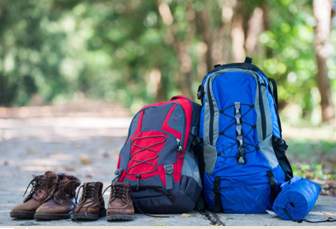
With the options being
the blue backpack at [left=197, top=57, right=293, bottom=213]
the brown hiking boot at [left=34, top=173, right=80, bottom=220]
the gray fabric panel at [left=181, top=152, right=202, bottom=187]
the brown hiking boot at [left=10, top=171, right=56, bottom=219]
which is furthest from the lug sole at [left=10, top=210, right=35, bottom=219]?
the blue backpack at [left=197, top=57, right=293, bottom=213]

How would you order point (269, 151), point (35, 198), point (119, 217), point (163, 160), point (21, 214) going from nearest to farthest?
point (119, 217) < point (21, 214) < point (35, 198) < point (163, 160) < point (269, 151)

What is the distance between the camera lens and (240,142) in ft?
13.5

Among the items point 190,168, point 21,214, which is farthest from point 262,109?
point 21,214

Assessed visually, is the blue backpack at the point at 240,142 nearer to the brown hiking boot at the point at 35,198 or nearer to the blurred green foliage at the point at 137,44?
the brown hiking boot at the point at 35,198

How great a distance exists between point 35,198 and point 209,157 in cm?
148

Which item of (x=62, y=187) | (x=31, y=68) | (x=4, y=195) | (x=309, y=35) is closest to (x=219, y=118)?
(x=62, y=187)

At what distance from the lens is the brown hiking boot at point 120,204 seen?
144 inches

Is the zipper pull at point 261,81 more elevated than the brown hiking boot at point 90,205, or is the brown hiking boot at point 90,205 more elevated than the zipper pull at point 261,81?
the zipper pull at point 261,81

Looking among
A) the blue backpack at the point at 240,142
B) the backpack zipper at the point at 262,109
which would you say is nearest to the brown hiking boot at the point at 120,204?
the blue backpack at the point at 240,142

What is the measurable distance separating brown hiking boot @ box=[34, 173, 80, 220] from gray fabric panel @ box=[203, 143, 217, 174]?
110 cm

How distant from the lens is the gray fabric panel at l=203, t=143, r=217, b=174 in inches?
164

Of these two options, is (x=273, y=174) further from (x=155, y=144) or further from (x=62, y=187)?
(x=62, y=187)

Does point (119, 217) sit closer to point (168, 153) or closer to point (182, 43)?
point (168, 153)

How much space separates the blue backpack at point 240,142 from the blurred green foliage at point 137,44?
1017cm
